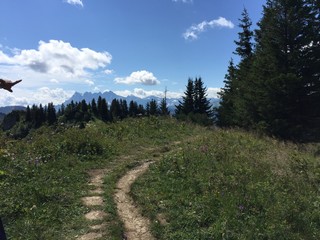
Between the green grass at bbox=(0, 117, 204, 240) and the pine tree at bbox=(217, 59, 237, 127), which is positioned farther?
the pine tree at bbox=(217, 59, 237, 127)

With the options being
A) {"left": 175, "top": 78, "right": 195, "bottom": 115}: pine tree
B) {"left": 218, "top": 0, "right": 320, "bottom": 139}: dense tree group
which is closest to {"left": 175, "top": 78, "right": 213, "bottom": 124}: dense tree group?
{"left": 175, "top": 78, "right": 195, "bottom": 115}: pine tree

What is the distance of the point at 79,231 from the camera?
6.16m

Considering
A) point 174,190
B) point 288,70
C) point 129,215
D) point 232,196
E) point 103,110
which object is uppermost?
point 288,70

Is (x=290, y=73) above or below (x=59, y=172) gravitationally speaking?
above

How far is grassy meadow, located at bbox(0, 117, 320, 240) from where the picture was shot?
6.13 meters

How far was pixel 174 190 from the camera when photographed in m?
8.16

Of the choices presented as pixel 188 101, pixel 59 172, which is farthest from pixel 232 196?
pixel 188 101

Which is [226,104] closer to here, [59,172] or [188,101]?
[188,101]

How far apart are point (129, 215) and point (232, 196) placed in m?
2.18

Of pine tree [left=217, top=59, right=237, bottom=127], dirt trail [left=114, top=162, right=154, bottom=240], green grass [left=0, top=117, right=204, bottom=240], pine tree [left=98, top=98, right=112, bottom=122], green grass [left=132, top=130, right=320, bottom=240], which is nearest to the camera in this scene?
green grass [left=132, top=130, right=320, bottom=240]

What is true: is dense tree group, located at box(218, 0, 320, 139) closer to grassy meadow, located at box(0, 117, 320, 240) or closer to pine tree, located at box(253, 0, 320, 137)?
pine tree, located at box(253, 0, 320, 137)

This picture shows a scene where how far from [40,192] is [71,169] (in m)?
2.46

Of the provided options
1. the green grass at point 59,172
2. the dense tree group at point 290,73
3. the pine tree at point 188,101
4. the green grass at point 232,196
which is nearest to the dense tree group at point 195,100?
the pine tree at point 188,101

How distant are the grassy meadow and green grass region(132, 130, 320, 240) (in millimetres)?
18
